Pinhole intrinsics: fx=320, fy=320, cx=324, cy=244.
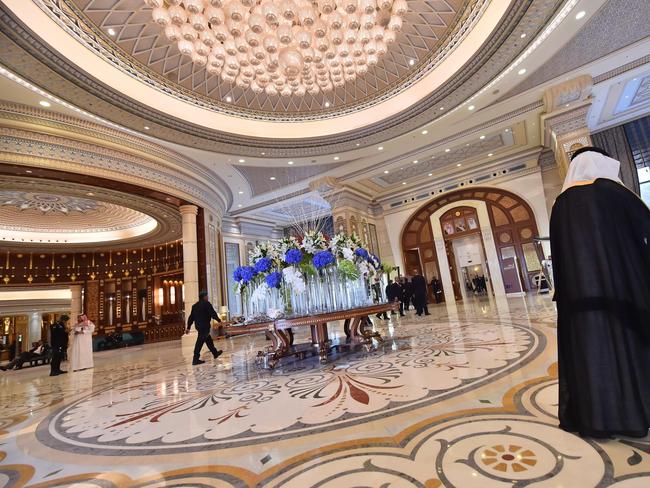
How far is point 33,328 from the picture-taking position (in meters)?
15.1

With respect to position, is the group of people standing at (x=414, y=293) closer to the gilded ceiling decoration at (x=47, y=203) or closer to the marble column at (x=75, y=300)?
the gilded ceiling decoration at (x=47, y=203)

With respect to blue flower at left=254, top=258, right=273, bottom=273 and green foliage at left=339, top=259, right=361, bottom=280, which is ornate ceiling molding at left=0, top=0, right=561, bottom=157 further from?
green foliage at left=339, top=259, right=361, bottom=280

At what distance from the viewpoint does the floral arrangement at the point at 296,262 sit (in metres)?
3.36

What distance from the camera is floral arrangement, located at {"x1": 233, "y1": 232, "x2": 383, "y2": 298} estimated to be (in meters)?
3.36

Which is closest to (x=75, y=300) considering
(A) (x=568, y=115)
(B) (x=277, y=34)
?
(B) (x=277, y=34)

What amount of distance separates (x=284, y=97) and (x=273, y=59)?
8.38 feet

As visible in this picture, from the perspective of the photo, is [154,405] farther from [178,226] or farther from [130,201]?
[178,226]

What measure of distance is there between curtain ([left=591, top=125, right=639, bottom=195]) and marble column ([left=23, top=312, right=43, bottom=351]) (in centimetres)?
2357

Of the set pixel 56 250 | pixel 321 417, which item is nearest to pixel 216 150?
pixel 321 417

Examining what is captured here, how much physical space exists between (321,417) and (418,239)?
12.4 m

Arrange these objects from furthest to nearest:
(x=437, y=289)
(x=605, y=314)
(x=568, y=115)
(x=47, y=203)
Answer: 1. (x=437, y=289)
2. (x=47, y=203)
3. (x=568, y=115)
4. (x=605, y=314)

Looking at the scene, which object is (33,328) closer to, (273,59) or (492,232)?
(273,59)

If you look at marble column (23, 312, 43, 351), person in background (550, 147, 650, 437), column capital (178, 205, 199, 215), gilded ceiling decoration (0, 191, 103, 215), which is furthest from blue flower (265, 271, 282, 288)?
marble column (23, 312, 43, 351)

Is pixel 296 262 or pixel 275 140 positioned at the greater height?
pixel 275 140
